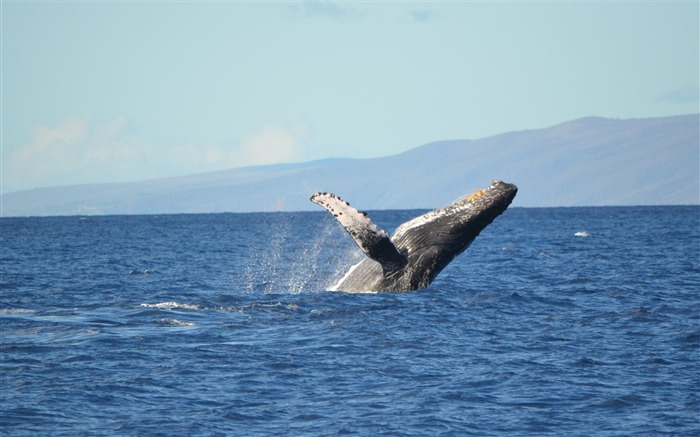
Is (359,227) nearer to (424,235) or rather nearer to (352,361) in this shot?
(424,235)

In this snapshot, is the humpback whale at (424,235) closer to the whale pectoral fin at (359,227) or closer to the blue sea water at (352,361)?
the whale pectoral fin at (359,227)

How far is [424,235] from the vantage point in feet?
49.1

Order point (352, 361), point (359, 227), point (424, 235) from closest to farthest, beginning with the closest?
1. point (352, 361)
2. point (359, 227)
3. point (424, 235)

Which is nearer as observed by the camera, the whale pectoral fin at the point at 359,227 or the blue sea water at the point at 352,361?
the blue sea water at the point at 352,361

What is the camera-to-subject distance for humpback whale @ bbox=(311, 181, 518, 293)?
13.8m

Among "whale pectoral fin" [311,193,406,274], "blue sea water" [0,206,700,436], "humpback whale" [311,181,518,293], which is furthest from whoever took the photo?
"humpback whale" [311,181,518,293]

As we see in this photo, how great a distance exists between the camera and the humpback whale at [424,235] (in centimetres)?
1380

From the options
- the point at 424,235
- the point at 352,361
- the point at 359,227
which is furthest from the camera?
the point at 424,235

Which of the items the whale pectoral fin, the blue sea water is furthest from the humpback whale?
the blue sea water

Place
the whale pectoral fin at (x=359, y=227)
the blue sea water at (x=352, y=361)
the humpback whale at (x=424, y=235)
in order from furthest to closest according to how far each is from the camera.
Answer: the humpback whale at (x=424, y=235), the whale pectoral fin at (x=359, y=227), the blue sea water at (x=352, y=361)

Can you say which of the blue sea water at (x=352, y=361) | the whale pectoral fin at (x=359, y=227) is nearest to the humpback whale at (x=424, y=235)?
the whale pectoral fin at (x=359, y=227)

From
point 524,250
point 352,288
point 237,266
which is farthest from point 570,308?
point 524,250

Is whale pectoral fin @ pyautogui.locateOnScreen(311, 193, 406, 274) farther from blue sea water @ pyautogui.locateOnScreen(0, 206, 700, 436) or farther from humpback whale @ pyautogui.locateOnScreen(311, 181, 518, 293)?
blue sea water @ pyautogui.locateOnScreen(0, 206, 700, 436)

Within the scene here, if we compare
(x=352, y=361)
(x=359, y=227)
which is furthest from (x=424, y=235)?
(x=352, y=361)
